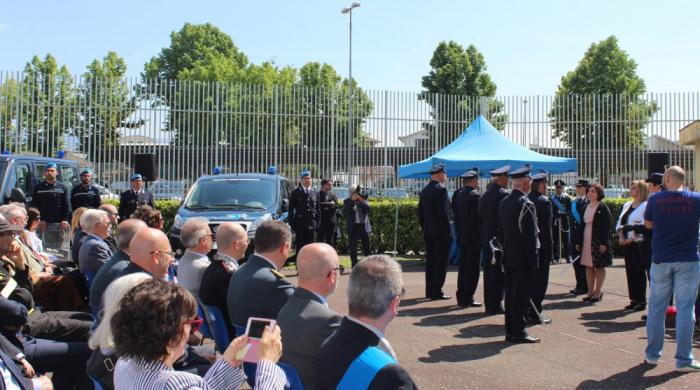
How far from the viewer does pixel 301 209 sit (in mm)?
14203

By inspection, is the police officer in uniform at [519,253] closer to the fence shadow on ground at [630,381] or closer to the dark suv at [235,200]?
the fence shadow on ground at [630,381]

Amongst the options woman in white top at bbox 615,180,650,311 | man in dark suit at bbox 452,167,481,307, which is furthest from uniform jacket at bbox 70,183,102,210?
woman in white top at bbox 615,180,650,311

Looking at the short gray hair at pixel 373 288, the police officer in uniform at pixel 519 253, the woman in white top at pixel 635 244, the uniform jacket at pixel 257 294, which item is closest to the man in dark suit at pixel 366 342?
the short gray hair at pixel 373 288

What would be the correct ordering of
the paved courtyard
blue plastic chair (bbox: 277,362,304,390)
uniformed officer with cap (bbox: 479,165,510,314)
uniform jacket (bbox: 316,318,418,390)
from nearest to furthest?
1. uniform jacket (bbox: 316,318,418,390)
2. blue plastic chair (bbox: 277,362,304,390)
3. the paved courtyard
4. uniformed officer with cap (bbox: 479,165,510,314)

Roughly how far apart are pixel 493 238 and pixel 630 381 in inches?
133

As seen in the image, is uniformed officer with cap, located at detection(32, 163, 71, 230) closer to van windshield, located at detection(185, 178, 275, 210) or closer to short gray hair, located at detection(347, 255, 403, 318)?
van windshield, located at detection(185, 178, 275, 210)

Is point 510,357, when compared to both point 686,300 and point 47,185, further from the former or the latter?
point 47,185

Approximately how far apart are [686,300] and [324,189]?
30.4ft

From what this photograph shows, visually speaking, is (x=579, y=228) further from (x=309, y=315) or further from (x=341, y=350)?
(x=341, y=350)

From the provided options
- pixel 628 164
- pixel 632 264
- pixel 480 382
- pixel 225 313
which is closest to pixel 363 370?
pixel 225 313

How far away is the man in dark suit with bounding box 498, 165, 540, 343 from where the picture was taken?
7.94 m

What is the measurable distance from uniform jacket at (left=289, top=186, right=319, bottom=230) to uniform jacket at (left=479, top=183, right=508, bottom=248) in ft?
16.9

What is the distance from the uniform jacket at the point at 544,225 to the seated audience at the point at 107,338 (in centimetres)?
629

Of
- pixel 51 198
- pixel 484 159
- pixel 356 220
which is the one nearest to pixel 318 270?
pixel 51 198
